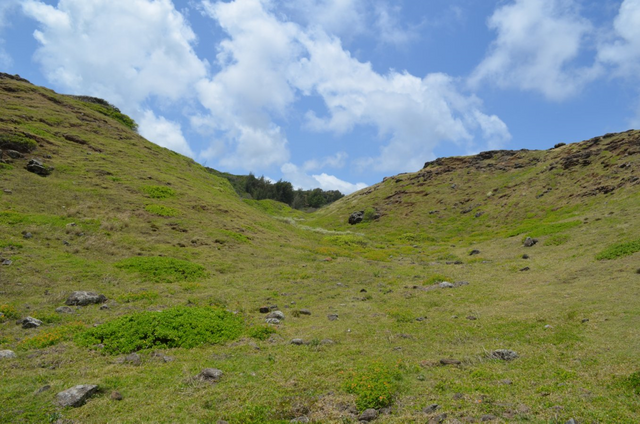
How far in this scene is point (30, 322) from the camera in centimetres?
1305

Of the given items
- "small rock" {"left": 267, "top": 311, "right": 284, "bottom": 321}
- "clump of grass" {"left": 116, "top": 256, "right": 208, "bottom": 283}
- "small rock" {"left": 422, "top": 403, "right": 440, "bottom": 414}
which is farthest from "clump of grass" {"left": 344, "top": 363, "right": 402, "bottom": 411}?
"clump of grass" {"left": 116, "top": 256, "right": 208, "bottom": 283}

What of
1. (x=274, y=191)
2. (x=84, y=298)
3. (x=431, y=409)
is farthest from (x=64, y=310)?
(x=274, y=191)

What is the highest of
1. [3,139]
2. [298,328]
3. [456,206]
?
[456,206]

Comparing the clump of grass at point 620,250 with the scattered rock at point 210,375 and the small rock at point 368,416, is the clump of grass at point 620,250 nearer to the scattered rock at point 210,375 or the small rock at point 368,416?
the small rock at point 368,416

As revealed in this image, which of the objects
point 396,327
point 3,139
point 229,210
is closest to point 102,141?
point 3,139

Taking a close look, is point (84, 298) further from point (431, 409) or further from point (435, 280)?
point (435, 280)

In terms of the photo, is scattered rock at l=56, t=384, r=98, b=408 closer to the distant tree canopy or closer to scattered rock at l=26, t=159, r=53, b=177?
scattered rock at l=26, t=159, r=53, b=177

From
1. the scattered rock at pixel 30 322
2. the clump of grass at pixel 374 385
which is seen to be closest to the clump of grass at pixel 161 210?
the scattered rock at pixel 30 322

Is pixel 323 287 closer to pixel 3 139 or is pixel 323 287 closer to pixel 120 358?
pixel 120 358

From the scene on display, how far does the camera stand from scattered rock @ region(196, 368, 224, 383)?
32.4 ft

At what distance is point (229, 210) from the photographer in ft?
144

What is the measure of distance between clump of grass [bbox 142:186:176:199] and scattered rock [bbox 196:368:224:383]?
1263 inches

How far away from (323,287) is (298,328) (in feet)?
28.4

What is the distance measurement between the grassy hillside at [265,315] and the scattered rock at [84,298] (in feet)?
1.65
